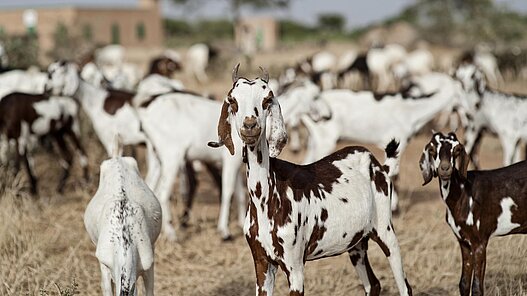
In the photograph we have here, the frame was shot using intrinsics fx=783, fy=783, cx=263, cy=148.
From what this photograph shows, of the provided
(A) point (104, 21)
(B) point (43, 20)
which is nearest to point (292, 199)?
(B) point (43, 20)

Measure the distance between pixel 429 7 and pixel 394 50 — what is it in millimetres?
20523

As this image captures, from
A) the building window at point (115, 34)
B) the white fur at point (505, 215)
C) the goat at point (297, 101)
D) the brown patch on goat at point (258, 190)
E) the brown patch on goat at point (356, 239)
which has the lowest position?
the brown patch on goat at point (356, 239)

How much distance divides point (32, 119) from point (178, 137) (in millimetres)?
2738

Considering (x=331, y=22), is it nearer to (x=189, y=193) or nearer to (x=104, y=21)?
(x=104, y=21)

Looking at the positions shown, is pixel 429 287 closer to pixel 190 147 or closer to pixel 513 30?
pixel 190 147

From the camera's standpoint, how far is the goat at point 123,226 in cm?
484

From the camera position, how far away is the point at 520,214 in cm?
555

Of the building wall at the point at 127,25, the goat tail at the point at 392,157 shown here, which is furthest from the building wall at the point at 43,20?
the goat tail at the point at 392,157

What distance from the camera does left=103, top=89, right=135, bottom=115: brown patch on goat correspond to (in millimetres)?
9500

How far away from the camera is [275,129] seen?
14.9 ft

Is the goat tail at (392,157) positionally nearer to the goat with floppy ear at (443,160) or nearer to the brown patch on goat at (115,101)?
the goat with floppy ear at (443,160)

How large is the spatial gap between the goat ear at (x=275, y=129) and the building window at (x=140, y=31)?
135ft

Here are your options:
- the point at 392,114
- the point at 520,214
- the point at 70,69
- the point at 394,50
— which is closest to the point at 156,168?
the point at 70,69

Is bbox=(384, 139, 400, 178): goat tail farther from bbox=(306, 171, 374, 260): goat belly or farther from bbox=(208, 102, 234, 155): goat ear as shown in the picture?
bbox=(208, 102, 234, 155): goat ear
